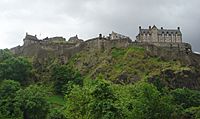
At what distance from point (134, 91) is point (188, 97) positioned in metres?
35.9

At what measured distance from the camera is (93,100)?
5512 centimetres

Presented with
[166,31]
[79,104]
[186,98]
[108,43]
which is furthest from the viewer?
[166,31]

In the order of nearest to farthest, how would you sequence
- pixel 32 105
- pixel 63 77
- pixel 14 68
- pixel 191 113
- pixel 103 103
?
1. pixel 103 103
2. pixel 32 105
3. pixel 191 113
4. pixel 63 77
5. pixel 14 68

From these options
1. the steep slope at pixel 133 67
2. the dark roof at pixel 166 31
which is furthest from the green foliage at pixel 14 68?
the dark roof at pixel 166 31

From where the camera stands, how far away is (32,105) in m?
77.9

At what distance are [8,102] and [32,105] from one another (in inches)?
182

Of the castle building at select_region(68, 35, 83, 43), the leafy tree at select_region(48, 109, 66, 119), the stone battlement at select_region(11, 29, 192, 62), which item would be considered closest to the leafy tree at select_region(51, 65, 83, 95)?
the stone battlement at select_region(11, 29, 192, 62)

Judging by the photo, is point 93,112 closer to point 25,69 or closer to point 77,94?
point 77,94

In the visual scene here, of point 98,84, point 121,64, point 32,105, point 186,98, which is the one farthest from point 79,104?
point 121,64

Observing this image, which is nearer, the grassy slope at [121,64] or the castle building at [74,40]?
the grassy slope at [121,64]

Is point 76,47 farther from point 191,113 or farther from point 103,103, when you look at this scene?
point 103,103

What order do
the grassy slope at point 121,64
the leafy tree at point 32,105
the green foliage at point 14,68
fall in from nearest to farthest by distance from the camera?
the leafy tree at point 32,105 < the green foliage at point 14,68 < the grassy slope at point 121,64

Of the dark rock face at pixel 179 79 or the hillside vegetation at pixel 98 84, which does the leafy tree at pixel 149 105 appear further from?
the dark rock face at pixel 179 79

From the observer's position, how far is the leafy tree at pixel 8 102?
241ft
